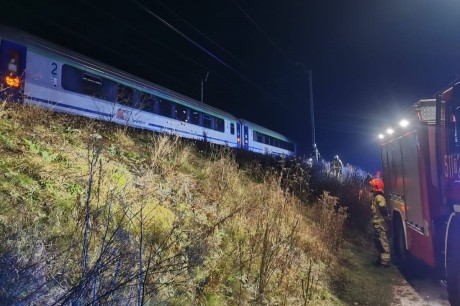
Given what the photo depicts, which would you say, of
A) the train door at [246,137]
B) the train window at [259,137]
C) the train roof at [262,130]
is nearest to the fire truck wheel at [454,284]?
the train door at [246,137]

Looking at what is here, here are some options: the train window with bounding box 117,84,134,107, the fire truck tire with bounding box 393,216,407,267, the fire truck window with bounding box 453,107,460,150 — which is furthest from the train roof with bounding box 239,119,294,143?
the fire truck window with bounding box 453,107,460,150

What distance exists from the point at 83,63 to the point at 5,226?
970 centimetres

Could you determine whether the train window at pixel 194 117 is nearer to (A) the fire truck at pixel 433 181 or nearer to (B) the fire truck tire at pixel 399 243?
(B) the fire truck tire at pixel 399 243

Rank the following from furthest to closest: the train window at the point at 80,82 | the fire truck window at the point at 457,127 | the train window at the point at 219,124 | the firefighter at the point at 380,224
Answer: the train window at the point at 219,124
the train window at the point at 80,82
the firefighter at the point at 380,224
the fire truck window at the point at 457,127

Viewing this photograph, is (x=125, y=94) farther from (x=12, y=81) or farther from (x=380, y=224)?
(x=380, y=224)

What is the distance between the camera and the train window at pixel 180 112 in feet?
52.8

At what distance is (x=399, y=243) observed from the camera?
755cm

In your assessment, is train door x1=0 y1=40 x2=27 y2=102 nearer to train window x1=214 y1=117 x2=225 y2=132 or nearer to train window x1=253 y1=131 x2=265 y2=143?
train window x1=214 y1=117 x2=225 y2=132

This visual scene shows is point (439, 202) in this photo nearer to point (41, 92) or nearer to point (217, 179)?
point (217, 179)

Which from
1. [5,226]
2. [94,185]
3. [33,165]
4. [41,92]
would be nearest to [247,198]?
[94,185]

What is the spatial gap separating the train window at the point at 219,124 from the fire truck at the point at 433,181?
13403 millimetres

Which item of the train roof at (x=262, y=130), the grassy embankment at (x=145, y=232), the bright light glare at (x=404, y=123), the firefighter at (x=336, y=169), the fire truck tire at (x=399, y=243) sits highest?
the train roof at (x=262, y=130)

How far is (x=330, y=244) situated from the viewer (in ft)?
23.0

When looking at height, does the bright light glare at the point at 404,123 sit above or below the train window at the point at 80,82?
below
